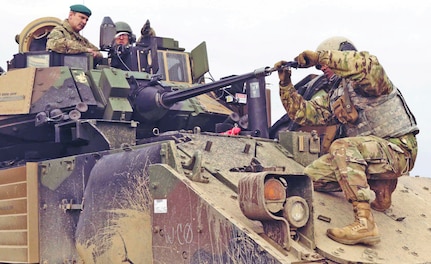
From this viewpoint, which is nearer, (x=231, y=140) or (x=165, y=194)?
(x=165, y=194)

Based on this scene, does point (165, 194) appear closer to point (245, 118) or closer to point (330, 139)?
point (330, 139)

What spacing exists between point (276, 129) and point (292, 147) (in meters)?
2.41

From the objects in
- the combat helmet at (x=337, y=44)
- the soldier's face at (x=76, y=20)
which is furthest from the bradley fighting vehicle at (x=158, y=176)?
the combat helmet at (x=337, y=44)

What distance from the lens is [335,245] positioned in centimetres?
538

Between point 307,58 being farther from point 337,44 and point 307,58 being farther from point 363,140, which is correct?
point 337,44

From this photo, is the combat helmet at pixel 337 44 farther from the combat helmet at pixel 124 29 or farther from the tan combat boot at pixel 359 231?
the combat helmet at pixel 124 29

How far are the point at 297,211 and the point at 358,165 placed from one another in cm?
86

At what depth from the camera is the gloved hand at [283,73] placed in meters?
6.42

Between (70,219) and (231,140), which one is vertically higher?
(231,140)

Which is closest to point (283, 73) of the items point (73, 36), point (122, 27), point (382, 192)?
point (382, 192)

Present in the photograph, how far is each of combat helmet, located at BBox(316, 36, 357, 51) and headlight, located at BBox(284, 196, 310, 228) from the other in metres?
1.84

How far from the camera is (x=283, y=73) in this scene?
653 centimetres

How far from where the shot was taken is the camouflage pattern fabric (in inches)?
228

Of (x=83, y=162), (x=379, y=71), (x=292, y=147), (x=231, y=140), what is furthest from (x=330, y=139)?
(x=83, y=162)
